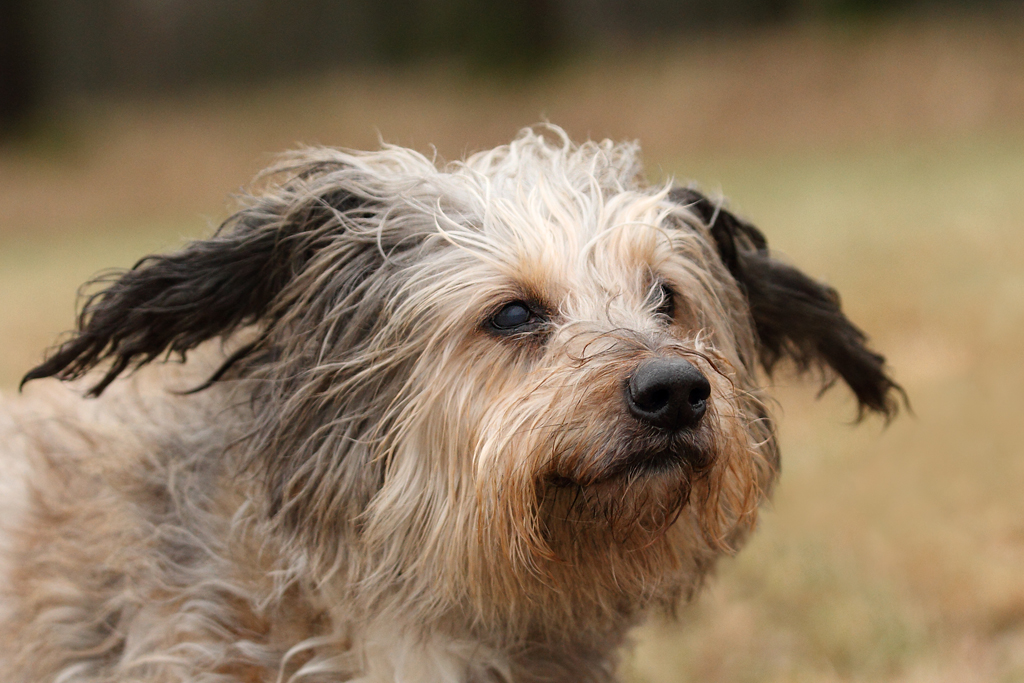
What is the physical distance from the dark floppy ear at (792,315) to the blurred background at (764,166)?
25cm

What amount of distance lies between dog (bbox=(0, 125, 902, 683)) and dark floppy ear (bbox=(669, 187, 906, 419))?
162mm

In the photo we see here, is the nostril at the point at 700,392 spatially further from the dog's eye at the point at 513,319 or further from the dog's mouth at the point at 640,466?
the dog's eye at the point at 513,319

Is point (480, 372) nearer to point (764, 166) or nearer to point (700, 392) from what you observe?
point (700, 392)

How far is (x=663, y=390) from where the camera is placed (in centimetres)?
223

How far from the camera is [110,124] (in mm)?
22703

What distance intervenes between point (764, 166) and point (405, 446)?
582 inches

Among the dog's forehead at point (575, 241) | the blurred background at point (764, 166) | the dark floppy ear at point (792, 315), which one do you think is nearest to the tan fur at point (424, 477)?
the dog's forehead at point (575, 241)

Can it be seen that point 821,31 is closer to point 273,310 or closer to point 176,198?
point 176,198

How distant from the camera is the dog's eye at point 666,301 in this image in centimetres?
267

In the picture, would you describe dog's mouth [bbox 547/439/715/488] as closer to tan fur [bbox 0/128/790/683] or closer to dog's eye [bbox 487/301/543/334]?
tan fur [bbox 0/128/790/683]

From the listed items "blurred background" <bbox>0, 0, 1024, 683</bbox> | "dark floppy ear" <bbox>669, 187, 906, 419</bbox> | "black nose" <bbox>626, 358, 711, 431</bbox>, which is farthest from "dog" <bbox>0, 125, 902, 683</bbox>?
"blurred background" <bbox>0, 0, 1024, 683</bbox>

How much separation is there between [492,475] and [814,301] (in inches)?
53.1

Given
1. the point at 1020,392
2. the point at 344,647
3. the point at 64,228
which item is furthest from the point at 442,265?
the point at 64,228

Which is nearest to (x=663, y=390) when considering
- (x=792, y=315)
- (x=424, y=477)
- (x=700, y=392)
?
(x=700, y=392)
